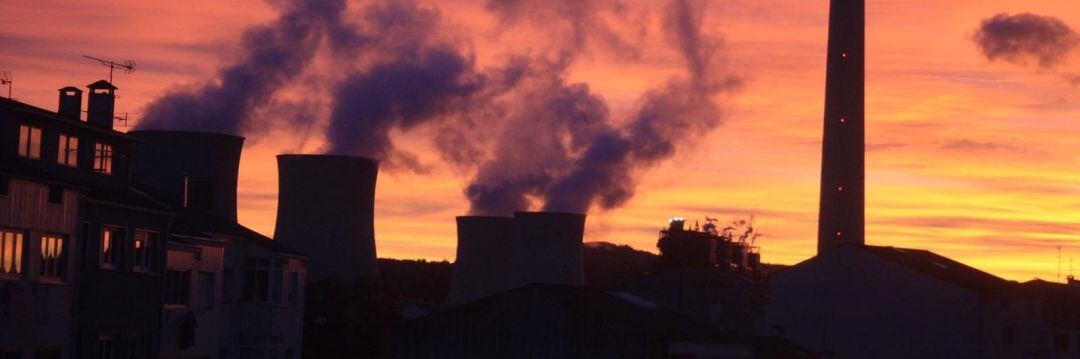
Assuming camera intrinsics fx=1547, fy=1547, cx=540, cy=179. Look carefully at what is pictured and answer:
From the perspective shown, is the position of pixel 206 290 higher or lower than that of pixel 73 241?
lower

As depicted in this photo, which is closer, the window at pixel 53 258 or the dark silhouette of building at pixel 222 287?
the window at pixel 53 258

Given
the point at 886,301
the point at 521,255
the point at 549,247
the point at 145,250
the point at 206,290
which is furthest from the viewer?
the point at 521,255

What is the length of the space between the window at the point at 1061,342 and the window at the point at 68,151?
52.1m

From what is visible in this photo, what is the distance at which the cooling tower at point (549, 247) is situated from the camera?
73.0 metres

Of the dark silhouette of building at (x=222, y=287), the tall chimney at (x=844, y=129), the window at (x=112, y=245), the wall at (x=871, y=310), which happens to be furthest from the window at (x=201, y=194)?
the tall chimney at (x=844, y=129)

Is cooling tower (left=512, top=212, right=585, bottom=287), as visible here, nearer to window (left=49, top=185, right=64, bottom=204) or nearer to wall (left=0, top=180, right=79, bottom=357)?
wall (left=0, top=180, right=79, bottom=357)

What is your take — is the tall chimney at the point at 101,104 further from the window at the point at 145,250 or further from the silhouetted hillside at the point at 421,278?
the silhouetted hillside at the point at 421,278

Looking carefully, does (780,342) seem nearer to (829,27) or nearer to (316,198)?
(316,198)

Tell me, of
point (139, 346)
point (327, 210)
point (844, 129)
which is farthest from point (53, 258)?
point (844, 129)

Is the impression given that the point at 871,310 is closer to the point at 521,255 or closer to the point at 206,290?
the point at 521,255

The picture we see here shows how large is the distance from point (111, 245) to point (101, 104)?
6518 mm

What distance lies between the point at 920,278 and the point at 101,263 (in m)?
41.5

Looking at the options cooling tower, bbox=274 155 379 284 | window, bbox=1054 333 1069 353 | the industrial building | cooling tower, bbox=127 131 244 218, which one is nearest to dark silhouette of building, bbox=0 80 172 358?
cooling tower, bbox=127 131 244 218

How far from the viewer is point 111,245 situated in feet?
104
